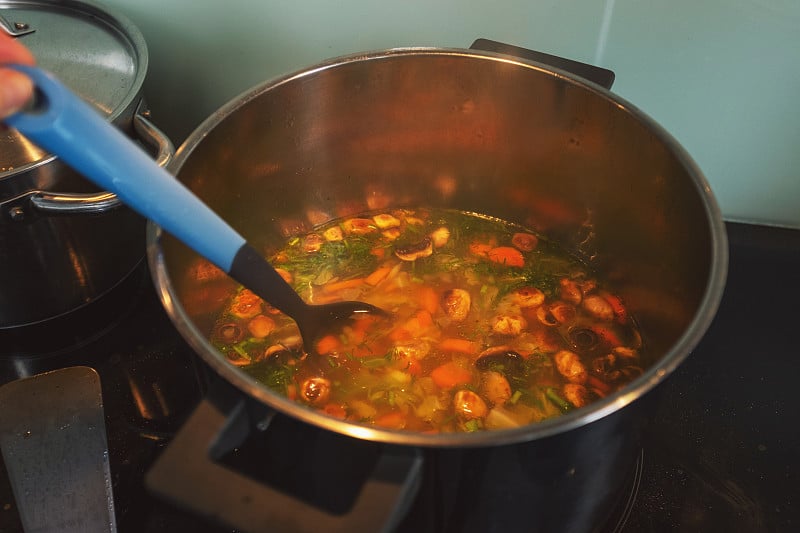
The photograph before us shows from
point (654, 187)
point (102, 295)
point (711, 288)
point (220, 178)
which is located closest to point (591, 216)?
point (654, 187)

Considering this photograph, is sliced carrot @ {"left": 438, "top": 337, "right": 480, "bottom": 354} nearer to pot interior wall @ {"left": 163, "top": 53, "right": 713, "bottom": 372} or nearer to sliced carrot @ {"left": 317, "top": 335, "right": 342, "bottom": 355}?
sliced carrot @ {"left": 317, "top": 335, "right": 342, "bottom": 355}

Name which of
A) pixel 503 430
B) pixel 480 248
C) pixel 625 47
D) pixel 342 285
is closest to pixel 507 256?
pixel 480 248

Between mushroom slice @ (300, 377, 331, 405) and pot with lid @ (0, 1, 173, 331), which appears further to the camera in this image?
mushroom slice @ (300, 377, 331, 405)

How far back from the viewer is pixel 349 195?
1.40 meters

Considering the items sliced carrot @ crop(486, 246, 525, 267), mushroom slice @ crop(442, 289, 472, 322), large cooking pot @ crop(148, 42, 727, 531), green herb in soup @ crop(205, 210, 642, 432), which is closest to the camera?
large cooking pot @ crop(148, 42, 727, 531)

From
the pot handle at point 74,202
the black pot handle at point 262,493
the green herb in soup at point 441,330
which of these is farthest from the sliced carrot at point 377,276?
the black pot handle at point 262,493

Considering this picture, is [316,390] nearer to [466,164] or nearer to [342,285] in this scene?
[342,285]

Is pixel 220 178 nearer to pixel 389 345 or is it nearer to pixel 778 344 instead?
pixel 389 345

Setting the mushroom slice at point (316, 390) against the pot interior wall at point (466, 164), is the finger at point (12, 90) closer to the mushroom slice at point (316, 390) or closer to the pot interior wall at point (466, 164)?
the pot interior wall at point (466, 164)

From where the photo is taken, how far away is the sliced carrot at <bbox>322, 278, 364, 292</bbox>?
1.30 metres

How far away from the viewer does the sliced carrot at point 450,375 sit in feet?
3.68

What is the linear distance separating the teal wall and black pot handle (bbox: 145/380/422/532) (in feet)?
2.63

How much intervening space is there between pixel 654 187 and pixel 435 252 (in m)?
0.42

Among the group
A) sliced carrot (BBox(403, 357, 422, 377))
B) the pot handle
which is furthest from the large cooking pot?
sliced carrot (BBox(403, 357, 422, 377))
